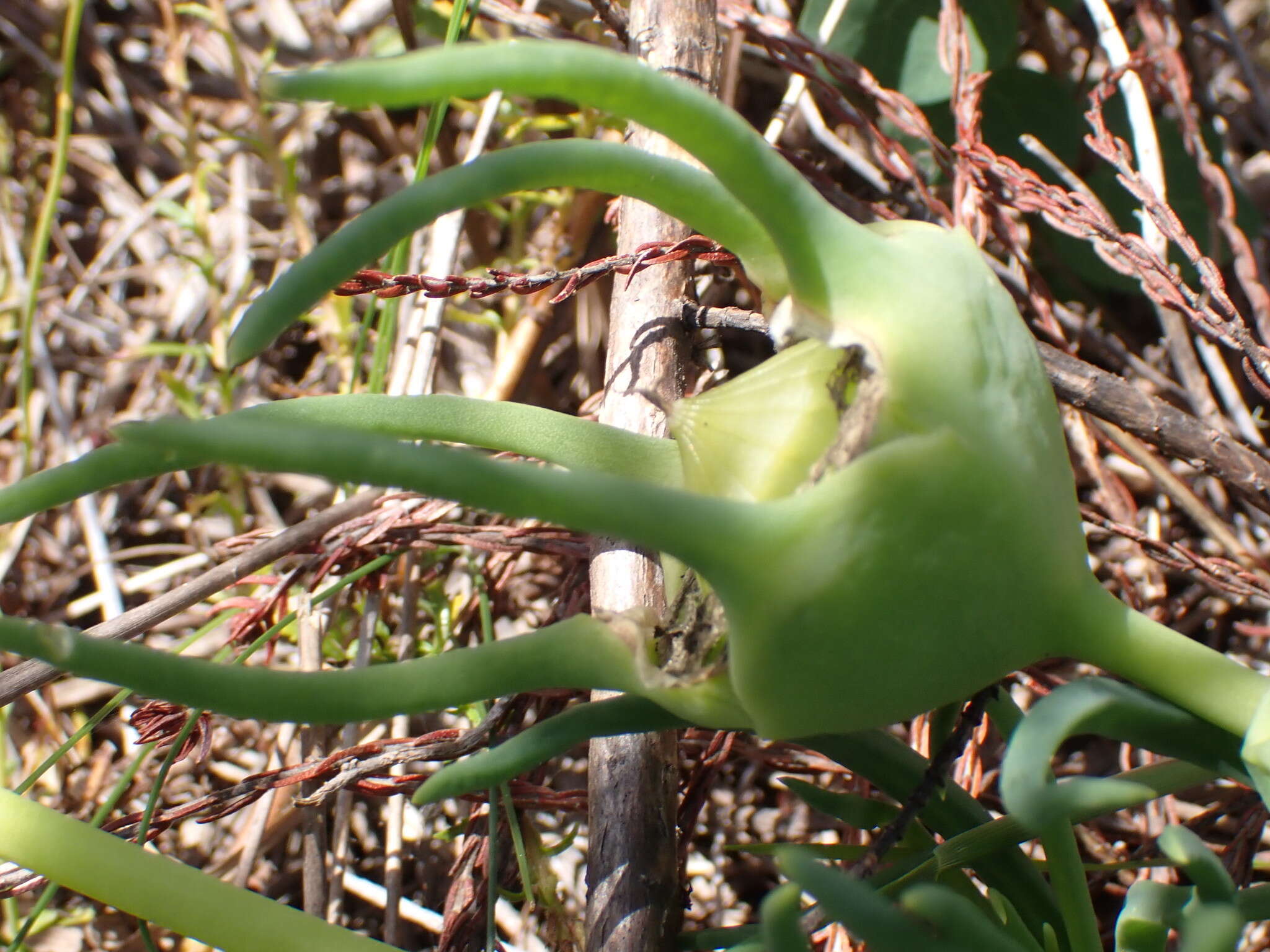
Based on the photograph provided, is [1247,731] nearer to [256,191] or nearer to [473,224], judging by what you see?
[473,224]

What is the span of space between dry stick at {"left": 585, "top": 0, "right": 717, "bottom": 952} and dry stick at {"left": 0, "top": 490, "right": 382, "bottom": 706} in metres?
0.34

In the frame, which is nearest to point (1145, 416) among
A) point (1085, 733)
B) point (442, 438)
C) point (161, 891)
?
point (1085, 733)

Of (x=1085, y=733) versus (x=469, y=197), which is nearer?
(x=469, y=197)

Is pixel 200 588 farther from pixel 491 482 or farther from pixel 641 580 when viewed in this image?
pixel 491 482

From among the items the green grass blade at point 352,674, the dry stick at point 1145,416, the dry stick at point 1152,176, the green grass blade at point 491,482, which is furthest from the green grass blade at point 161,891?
the dry stick at point 1152,176

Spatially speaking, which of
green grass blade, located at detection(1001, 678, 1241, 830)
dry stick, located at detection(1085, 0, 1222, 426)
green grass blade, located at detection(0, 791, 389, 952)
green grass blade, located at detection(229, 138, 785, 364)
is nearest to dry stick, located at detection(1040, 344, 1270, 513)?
dry stick, located at detection(1085, 0, 1222, 426)

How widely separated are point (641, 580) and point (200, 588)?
45cm

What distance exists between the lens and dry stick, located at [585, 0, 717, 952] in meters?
0.71

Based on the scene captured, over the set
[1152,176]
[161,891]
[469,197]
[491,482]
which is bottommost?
[161,891]

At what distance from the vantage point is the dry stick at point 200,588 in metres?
0.85

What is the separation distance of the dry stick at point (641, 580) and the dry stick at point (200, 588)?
34cm

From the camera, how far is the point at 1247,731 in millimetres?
481

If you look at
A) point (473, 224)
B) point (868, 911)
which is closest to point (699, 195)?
point (868, 911)

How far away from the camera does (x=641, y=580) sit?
795 millimetres
